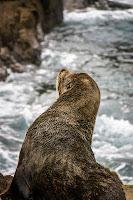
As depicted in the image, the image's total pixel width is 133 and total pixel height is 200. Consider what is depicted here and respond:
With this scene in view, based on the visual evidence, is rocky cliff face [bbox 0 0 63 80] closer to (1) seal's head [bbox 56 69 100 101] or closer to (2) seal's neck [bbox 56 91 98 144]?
(1) seal's head [bbox 56 69 100 101]

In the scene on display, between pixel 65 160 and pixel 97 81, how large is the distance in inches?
484

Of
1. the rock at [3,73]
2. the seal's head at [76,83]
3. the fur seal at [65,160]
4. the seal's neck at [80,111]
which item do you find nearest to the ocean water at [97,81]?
the rock at [3,73]

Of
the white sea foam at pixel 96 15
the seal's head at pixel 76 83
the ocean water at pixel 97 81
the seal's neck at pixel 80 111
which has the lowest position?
the ocean water at pixel 97 81

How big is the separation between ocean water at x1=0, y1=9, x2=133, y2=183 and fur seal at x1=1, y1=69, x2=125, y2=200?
159 inches

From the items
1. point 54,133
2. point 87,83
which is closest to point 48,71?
point 87,83

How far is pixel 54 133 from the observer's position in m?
4.95

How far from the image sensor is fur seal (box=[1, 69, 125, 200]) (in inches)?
164

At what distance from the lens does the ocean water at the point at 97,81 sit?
11.0 metres

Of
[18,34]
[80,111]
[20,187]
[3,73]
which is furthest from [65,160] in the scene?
[18,34]

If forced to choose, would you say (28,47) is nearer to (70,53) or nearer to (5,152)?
(70,53)

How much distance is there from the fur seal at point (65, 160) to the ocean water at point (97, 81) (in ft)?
13.2

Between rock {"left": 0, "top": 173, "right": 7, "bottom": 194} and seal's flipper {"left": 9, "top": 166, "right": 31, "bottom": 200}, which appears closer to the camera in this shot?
seal's flipper {"left": 9, "top": 166, "right": 31, "bottom": 200}

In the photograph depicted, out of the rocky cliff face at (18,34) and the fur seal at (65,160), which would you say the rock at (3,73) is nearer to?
the rocky cliff face at (18,34)

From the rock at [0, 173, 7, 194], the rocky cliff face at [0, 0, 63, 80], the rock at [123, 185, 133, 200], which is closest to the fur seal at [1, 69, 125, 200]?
the rock at [0, 173, 7, 194]
